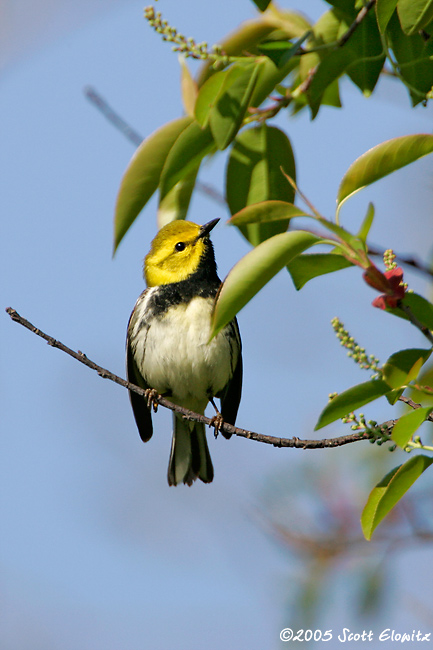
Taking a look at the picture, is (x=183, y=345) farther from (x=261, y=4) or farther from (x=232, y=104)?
(x=261, y=4)

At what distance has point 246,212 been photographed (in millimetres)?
1520

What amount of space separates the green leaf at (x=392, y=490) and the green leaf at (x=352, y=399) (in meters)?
0.21

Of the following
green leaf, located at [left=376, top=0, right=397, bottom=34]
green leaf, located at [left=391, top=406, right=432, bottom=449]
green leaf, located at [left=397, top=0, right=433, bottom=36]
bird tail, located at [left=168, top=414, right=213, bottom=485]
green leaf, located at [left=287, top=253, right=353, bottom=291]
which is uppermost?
bird tail, located at [left=168, top=414, right=213, bottom=485]

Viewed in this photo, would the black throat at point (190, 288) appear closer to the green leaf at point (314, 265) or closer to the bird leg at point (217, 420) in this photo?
the bird leg at point (217, 420)

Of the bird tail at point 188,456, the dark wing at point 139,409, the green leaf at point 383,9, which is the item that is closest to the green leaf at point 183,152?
the green leaf at point 383,9

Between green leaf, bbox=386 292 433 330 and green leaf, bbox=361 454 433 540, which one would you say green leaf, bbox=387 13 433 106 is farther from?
green leaf, bbox=361 454 433 540

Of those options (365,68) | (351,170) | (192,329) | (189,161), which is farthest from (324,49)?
(192,329)

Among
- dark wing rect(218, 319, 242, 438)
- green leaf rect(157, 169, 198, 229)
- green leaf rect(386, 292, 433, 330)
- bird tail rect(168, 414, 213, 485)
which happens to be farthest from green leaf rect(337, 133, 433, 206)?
bird tail rect(168, 414, 213, 485)

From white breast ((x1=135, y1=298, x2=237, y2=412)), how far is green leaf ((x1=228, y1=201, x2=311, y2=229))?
234 centimetres

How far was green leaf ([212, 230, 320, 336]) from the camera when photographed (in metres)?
1.54

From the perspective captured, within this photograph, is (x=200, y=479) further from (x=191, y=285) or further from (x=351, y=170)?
(x=351, y=170)

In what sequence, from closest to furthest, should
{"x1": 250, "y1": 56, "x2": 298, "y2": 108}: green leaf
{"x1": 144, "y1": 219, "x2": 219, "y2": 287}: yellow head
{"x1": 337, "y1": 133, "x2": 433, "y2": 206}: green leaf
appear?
{"x1": 337, "y1": 133, "x2": 433, "y2": 206}: green leaf < {"x1": 250, "y1": 56, "x2": 298, "y2": 108}: green leaf < {"x1": 144, "y1": 219, "x2": 219, "y2": 287}: yellow head

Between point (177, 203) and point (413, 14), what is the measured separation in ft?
3.22

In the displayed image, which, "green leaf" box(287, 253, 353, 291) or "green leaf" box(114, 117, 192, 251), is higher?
"green leaf" box(114, 117, 192, 251)
